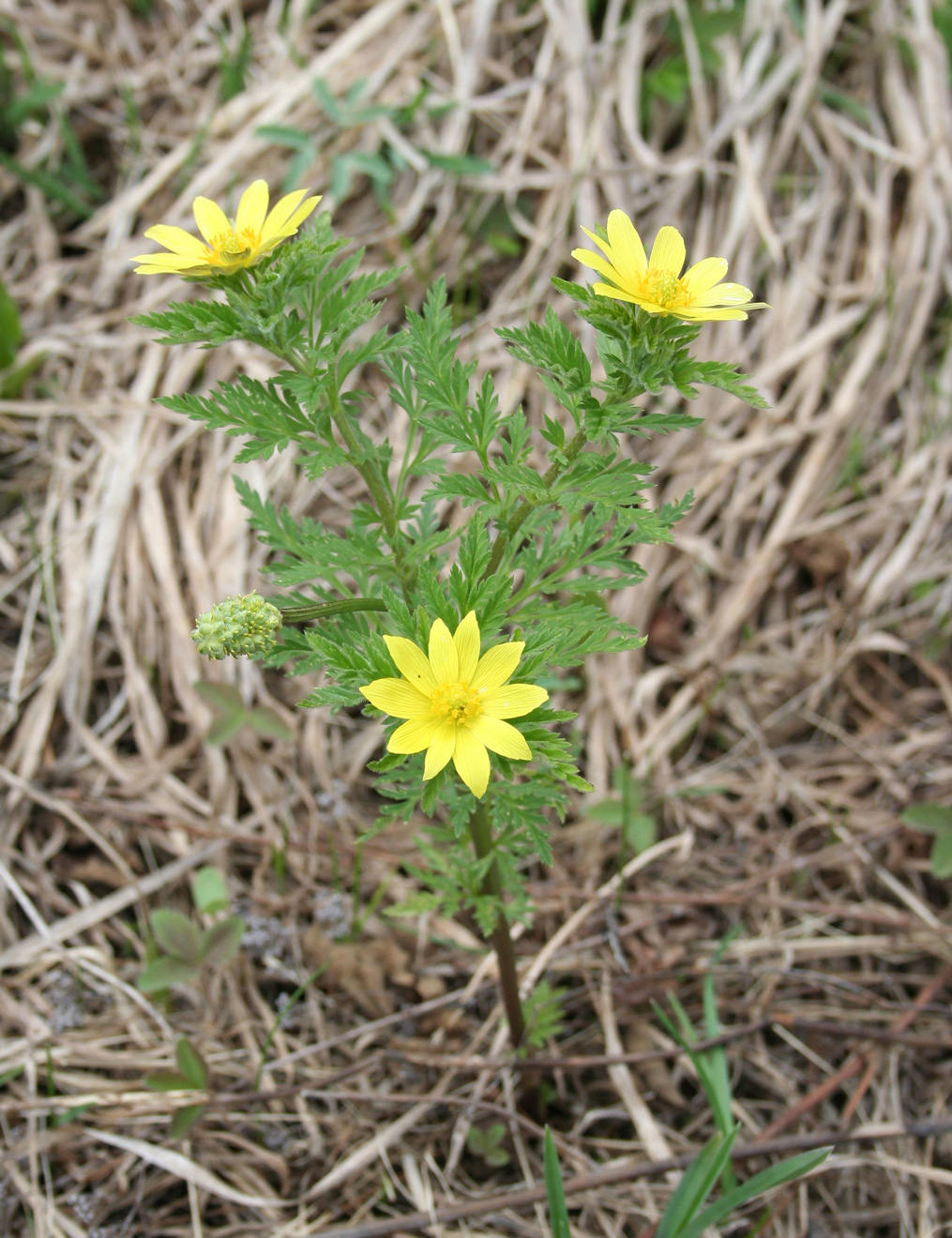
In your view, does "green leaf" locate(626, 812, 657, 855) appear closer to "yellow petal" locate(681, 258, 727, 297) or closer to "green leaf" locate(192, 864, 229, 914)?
"green leaf" locate(192, 864, 229, 914)

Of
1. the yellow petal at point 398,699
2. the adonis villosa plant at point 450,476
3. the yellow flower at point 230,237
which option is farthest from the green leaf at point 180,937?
the yellow flower at point 230,237

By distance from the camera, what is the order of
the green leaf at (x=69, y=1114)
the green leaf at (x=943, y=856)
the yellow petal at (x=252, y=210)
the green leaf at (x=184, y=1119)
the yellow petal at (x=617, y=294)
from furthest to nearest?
the green leaf at (x=943, y=856) → the green leaf at (x=69, y=1114) → the green leaf at (x=184, y=1119) → the yellow petal at (x=252, y=210) → the yellow petal at (x=617, y=294)

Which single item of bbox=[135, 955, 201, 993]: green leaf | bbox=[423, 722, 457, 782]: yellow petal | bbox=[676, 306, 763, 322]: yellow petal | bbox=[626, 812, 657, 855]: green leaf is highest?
bbox=[676, 306, 763, 322]: yellow petal

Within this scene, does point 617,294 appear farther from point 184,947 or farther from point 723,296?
point 184,947

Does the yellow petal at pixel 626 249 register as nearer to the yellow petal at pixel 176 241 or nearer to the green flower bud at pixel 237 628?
the yellow petal at pixel 176 241

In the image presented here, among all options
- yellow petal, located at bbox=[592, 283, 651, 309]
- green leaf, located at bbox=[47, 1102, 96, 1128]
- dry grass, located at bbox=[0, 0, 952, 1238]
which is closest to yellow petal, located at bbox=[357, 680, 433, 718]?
yellow petal, located at bbox=[592, 283, 651, 309]

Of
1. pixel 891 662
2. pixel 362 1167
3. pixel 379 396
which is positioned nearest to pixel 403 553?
pixel 362 1167
